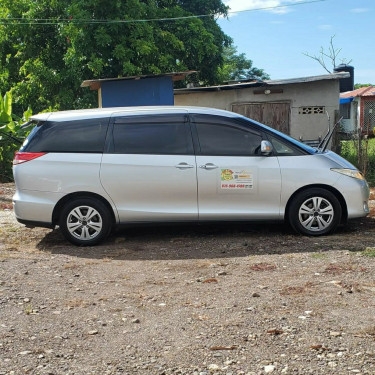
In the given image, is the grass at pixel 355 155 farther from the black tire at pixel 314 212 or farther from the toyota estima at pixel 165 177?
the toyota estima at pixel 165 177

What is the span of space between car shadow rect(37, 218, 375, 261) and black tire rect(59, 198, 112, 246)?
0.13 metres

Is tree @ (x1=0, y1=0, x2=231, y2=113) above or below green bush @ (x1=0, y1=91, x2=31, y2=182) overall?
above

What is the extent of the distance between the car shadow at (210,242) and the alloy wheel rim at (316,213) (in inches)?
7.2

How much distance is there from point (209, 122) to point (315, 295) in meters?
3.37

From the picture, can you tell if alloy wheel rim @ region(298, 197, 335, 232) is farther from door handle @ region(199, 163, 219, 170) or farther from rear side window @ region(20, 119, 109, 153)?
rear side window @ region(20, 119, 109, 153)

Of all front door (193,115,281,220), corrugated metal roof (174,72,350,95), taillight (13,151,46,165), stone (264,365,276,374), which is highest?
corrugated metal roof (174,72,350,95)

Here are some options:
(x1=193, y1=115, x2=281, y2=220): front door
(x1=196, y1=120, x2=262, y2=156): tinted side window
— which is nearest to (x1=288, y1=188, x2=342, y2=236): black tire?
(x1=193, y1=115, x2=281, y2=220): front door

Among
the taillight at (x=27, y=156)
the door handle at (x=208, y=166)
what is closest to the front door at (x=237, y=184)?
the door handle at (x=208, y=166)

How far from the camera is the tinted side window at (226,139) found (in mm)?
7762

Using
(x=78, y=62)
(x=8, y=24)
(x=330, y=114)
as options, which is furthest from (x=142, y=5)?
(x=330, y=114)

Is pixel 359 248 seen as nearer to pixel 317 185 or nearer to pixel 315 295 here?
pixel 317 185

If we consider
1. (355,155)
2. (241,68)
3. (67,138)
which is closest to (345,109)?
(241,68)

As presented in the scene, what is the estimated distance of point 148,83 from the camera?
15.7 metres

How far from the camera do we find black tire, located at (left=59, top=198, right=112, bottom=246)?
25.0 ft
